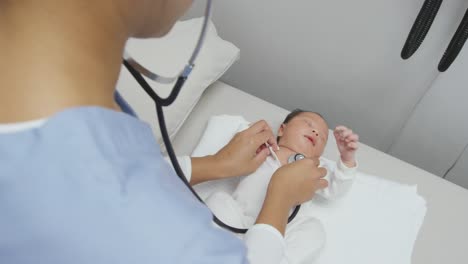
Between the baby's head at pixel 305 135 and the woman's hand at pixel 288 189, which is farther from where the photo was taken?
the baby's head at pixel 305 135

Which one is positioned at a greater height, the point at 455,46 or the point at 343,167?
the point at 455,46

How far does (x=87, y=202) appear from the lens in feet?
1.70

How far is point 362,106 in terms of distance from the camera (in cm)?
170

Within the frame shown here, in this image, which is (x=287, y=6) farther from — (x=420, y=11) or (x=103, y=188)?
(x=103, y=188)

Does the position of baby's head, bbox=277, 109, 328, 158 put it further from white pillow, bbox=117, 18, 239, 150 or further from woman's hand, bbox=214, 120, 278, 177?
white pillow, bbox=117, 18, 239, 150

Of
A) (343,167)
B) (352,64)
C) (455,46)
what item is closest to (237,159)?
(343,167)

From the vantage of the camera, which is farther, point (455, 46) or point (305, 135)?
point (305, 135)

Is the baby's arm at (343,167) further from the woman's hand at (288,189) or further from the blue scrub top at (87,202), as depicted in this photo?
the blue scrub top at (87,202)

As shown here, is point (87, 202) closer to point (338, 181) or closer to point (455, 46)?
point (338, 181)

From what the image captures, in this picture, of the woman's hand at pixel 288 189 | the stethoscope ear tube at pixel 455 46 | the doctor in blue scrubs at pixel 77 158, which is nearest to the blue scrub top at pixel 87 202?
the doctor in blue scrubs at pixel 77 158

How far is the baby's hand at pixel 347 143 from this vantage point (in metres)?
1.29

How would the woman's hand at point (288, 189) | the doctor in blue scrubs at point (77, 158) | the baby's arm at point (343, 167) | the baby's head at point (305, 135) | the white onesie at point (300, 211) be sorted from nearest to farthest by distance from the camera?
the doctor in blue scrubs at point (77, 158) < the woman's hand at point (288, 189) < the white onesie at point (300, 211) < the baby's arm at point (343, 167) < the baby's head at point (305, 135)

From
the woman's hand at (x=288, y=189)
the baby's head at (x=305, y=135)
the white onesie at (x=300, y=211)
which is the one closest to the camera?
the woman's hand at (x=288, y=189)

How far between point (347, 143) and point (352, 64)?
423 mm
